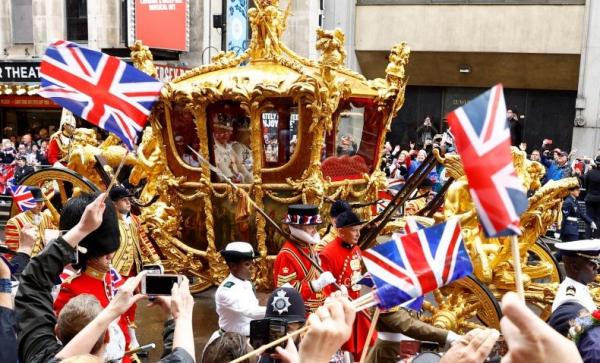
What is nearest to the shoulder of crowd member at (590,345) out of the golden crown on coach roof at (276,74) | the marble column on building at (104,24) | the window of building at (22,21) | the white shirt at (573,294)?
the white shirt at (573,294)

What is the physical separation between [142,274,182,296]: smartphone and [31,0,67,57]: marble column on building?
2059cm

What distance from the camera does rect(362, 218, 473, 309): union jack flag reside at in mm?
2807

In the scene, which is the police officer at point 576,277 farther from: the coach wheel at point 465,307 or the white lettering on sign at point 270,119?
the white lettering on sign at point 270,119

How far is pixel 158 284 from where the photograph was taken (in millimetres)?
2998

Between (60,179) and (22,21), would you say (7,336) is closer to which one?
(60,179)

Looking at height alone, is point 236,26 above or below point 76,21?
below

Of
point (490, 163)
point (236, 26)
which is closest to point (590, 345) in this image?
point (490, 163)

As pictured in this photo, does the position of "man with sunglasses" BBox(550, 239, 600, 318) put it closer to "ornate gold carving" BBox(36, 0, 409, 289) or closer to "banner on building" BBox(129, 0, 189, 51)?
"ornate gold carving" BBox(36, 0, 409, 289)

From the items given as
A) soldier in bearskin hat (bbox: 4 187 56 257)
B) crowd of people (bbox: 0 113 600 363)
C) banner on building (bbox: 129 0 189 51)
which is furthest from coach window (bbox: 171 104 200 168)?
banner on building (bbox: 129 0 189 51)

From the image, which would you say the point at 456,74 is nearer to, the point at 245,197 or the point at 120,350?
the point at 245,197

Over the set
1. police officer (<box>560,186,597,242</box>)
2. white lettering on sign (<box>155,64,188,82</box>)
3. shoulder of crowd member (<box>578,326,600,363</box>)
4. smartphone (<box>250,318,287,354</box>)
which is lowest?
police officer (<box>560,186,597,242</box>)

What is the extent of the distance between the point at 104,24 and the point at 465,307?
18.7 meters

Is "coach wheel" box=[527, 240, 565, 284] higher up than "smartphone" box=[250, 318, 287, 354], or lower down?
lower down

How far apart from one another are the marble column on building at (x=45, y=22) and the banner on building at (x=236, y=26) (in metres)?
7.58
